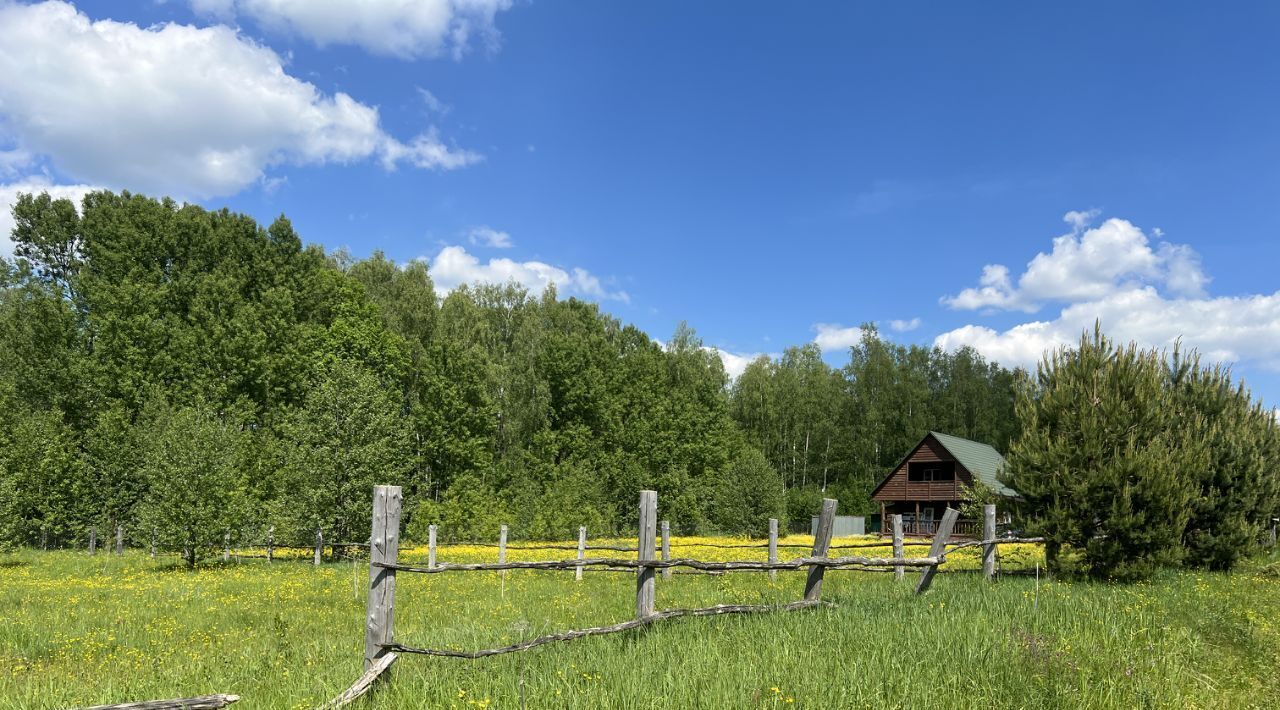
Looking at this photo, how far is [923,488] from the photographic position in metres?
49.2

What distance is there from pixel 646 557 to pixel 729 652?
146cm

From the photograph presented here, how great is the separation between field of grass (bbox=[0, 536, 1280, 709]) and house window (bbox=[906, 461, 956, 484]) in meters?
37.0

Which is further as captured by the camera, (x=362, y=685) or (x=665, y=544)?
(x=665, y=544)

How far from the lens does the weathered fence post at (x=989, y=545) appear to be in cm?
1339

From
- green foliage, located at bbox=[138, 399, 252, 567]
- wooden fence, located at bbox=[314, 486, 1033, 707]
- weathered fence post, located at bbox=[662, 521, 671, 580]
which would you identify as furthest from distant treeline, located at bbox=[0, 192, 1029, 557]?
wooden fence, located at bbox=[314, 486, 1033, 707]

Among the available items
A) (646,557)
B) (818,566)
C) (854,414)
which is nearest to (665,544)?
(818,566)

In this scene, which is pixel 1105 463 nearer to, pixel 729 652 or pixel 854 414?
pixel 729 652

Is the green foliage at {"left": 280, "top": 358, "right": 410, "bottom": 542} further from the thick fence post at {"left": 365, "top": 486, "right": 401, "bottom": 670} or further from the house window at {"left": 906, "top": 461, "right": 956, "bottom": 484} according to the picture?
the house window at {"left": 906, "top": 461, "right": 956, "bottom": 484}

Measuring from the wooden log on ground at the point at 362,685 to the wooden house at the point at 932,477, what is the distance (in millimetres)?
45751

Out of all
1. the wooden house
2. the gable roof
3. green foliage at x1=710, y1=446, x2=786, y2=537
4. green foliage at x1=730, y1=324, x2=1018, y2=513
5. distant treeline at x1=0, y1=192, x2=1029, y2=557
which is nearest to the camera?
distant treeline at x1=0, y1=192, x2=1029, y2=557

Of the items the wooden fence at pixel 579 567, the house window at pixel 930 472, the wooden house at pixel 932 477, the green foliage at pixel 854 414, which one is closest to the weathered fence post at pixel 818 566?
the wooden fence at pixel 579 567

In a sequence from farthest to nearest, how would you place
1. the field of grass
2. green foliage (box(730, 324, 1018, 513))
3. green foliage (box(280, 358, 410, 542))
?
green foliage (box(730, 324, 1018, 513)) → green foliage (box(280, 358, 410, 542)) → the field of grass

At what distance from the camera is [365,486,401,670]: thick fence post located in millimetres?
5547

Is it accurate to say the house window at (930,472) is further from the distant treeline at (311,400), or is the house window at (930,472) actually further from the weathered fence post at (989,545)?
the weathered fence post at (989,545)
